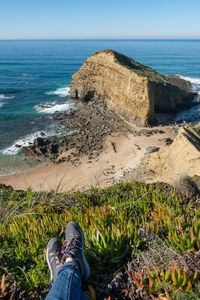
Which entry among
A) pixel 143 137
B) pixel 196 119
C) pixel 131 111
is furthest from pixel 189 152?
pixel 196 119

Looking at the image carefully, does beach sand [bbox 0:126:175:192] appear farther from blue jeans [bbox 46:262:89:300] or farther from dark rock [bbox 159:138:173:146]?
blue jeans [bbox 46:262:89:300]

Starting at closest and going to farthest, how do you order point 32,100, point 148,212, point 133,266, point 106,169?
point 133,266 → point 148,212 → point 106,169 → point 32,100

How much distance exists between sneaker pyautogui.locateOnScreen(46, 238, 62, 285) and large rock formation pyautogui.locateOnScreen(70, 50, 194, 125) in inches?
809

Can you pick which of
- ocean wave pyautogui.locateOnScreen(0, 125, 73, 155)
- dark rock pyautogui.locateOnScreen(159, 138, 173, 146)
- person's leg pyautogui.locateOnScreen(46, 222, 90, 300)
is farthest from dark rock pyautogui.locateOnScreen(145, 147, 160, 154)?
person's leg pyautogui.locateOnScreen(46, 222, 90, 300)

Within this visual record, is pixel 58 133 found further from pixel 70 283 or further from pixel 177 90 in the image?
pixel 70 283

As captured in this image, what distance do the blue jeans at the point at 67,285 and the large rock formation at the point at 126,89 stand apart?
21.1m

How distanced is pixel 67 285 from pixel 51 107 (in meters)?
30.3

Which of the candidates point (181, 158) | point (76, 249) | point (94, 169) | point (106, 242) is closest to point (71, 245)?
point (76, 249)

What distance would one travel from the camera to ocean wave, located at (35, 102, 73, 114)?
29562mm

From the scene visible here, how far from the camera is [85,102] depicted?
31172mm

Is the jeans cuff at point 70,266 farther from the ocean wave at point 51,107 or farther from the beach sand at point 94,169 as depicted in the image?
the ocean wave at point 51,107

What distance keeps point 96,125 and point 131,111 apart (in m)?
4.26

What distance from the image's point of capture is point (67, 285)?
2406 millimetres

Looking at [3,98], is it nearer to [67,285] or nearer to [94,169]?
[94,169]
